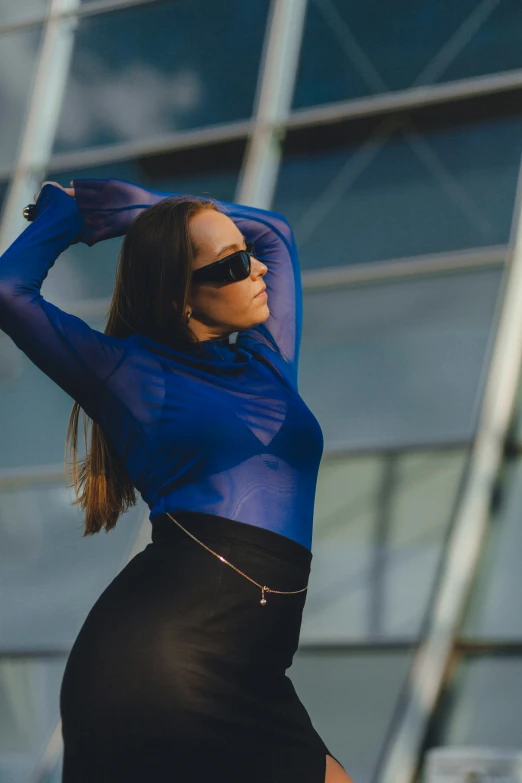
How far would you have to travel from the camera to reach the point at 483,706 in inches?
153

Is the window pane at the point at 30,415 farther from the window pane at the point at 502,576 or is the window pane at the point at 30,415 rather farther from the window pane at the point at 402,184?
the window pane at the point at 502,576

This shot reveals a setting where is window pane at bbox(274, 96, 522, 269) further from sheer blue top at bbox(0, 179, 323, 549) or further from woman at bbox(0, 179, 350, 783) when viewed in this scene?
sheer blue top at bbox(0, 179, 323, 549)

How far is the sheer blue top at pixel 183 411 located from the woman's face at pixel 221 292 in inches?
2.2

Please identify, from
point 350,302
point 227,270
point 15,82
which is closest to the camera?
point 227,270

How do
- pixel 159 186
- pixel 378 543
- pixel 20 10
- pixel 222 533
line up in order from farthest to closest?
pixel 20 10 → pixel 159 186 → pixel 378 543 → pixel 222 533

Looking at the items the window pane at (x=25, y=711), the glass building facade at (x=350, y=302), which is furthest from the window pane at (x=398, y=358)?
the window pane at (x=25, y=711)

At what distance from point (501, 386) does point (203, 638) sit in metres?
3.18

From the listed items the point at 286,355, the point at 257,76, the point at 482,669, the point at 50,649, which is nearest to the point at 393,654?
the point at 482,669

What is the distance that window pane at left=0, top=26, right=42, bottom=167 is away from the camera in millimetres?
6797

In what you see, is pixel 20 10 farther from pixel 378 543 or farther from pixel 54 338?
pixel 54 338

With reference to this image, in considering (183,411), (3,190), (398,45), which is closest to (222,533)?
(183,411)

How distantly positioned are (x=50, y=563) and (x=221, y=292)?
3.54m

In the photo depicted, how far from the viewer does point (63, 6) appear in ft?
23.1

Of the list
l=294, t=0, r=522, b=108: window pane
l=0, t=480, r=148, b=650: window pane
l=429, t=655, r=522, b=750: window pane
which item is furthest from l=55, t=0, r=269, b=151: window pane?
l=429, t=655, r=522, b=750: window pane
